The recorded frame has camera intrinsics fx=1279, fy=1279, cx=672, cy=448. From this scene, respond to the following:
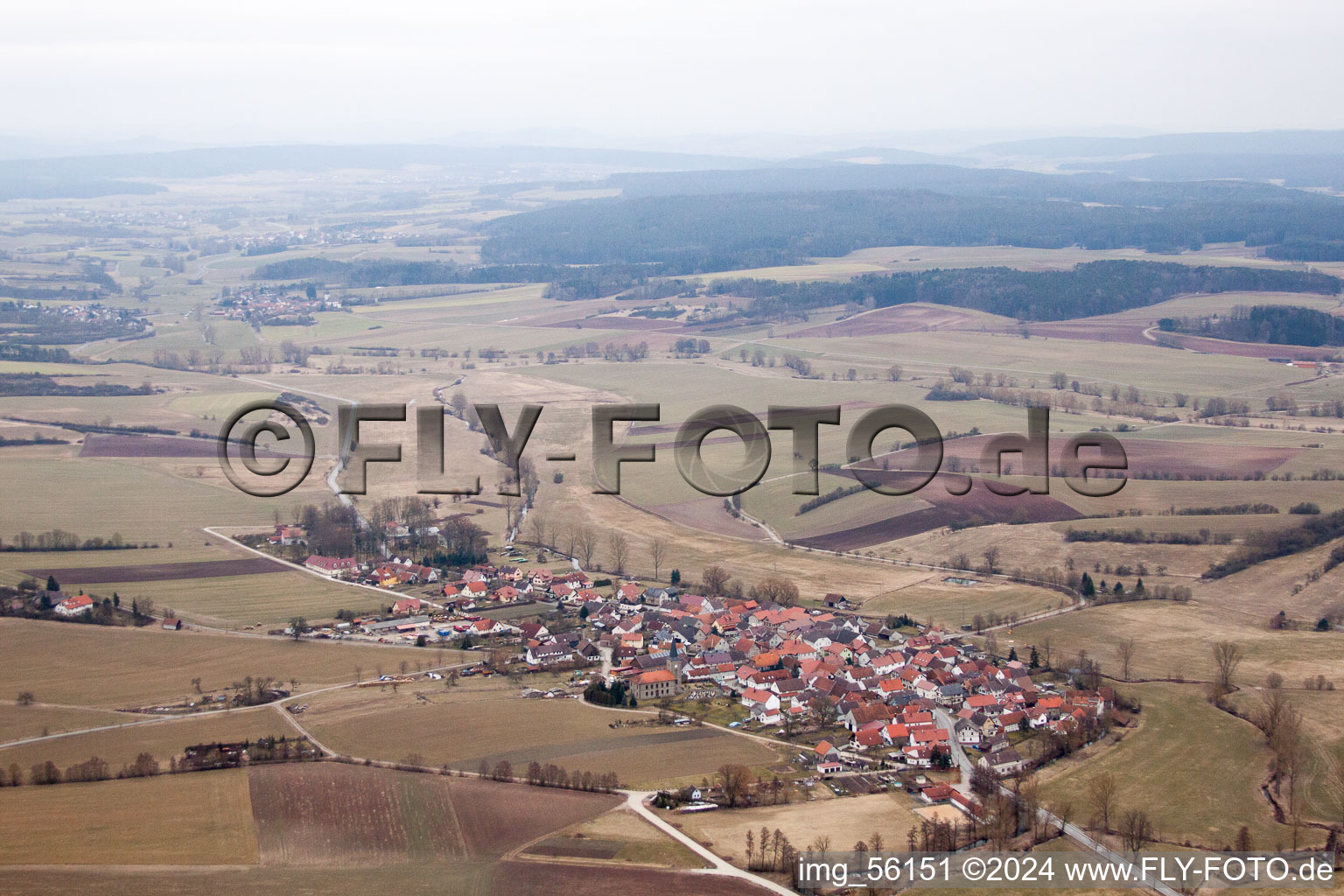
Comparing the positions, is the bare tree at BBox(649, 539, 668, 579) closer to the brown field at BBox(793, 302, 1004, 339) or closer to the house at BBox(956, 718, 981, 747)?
the house at BBox(956, 718, 981, 747)

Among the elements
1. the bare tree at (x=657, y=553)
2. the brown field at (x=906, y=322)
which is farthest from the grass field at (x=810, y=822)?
the brown field at (x=906, y=322)

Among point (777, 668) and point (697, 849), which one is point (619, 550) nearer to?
point (777, 668)

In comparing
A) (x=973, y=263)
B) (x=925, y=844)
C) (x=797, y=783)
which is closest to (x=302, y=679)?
(x=797, y=783)

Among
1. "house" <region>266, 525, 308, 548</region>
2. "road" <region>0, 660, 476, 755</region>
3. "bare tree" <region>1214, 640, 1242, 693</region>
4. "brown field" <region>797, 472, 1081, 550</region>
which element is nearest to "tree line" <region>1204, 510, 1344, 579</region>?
"brown field" <region>797, 472, 1081, 550</region>

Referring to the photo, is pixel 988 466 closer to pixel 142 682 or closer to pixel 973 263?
pixel 142 682

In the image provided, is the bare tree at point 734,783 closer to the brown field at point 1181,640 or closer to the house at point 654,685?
the house at point 654,685

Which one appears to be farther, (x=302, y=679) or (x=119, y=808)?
(x=302, y=679)
